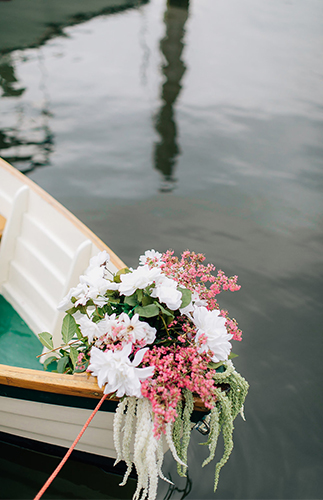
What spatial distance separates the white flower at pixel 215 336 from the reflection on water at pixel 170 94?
429 centimetres

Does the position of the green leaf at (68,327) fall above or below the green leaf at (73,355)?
above

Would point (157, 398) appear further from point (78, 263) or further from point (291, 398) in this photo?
point (291, 398)

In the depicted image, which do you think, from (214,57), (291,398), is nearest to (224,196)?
(291,398)

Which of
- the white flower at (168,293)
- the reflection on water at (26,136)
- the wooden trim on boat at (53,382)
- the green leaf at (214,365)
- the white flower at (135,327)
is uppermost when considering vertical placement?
the white flower at (168,293)

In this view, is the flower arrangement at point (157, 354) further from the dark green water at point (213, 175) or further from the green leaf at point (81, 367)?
the dark green water at point (213, 175)

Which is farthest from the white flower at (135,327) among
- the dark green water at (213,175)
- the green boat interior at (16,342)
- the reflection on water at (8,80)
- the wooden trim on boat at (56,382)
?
the reflection on water at (8,80)

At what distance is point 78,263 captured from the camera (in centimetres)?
244

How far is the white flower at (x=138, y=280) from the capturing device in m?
1.31

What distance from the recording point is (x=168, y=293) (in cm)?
130

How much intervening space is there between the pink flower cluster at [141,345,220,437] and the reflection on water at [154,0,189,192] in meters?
4.35

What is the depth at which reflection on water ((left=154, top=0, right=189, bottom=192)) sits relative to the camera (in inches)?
240

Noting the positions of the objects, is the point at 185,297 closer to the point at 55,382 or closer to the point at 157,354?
the point at 157,354

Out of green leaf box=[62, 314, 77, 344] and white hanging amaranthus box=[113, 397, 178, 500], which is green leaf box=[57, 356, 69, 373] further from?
white hanging amaranthus box=[113, 397, 178, 500]

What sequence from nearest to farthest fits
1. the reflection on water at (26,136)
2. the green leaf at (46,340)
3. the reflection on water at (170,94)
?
the green leaf at (46,340), the reflection on water at (26,136), the reflection on water at (170,94)
